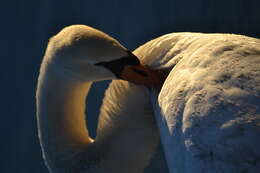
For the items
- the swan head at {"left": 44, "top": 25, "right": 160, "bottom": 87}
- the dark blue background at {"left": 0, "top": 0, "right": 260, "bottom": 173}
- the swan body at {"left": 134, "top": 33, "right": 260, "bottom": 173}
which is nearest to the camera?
the swan body at {"left": 134, "top": 33, "right": 260, "bottom": 173}

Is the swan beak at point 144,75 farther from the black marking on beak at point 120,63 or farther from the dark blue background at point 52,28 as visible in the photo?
the dark blue background at point 52,28

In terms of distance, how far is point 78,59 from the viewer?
610 mm

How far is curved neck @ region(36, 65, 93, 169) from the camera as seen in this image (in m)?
0.67

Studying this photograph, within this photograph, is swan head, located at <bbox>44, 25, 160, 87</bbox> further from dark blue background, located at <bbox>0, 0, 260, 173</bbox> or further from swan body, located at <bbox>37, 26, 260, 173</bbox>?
dark blue background, located at <bbox>0, 0, 260, 173</bbox>

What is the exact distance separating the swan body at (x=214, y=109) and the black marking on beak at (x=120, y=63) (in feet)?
0.31

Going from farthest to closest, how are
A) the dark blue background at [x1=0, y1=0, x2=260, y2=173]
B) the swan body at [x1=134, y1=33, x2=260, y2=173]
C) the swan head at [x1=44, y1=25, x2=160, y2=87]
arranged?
the dark blue background at [x1=0, y1=0, x2=260, y2=173], the swan head at [x1=44, y1=25, x2=160, y2=87], the swan body at [x1=134, y1=33, x2=260, y2=173]

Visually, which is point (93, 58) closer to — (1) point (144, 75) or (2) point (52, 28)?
(1) point (144, 75)

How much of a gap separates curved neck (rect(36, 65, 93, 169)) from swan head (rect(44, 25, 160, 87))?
1.5 inches

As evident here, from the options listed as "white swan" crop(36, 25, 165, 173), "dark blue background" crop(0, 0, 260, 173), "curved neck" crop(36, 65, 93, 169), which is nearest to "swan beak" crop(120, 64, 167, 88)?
"white swan" crop(36, 25, 165, 173)

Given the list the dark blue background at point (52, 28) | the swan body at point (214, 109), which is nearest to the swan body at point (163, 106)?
the swan body at point (214, 109)

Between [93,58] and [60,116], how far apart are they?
0.52 ft

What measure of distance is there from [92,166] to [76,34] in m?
0.26

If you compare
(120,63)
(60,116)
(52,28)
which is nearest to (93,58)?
(120,63)

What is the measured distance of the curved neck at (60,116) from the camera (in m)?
0.67
